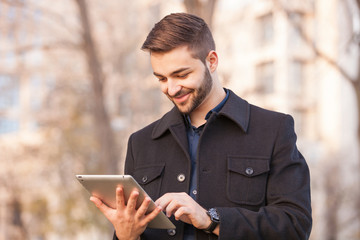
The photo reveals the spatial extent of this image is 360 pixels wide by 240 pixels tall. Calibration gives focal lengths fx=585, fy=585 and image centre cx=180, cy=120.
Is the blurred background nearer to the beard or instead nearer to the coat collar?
the coat collar

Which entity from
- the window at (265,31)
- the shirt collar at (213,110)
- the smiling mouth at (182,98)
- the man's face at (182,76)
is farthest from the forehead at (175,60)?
the window at (265,31)

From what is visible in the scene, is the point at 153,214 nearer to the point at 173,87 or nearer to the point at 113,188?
the point at 113,188

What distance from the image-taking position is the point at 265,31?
2609cm

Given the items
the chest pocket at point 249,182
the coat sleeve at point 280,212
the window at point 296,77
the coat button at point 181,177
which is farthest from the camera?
the window at point 296,77

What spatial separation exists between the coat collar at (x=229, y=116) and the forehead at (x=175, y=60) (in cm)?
27

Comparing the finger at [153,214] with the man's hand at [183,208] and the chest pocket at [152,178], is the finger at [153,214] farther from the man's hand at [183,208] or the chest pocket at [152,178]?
the chest pocket at [152,178]

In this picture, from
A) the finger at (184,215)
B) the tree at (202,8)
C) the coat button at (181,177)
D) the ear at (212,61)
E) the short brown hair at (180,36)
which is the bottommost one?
the finger at (184,215)

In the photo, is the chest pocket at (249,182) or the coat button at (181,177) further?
the coat button at (181,177)

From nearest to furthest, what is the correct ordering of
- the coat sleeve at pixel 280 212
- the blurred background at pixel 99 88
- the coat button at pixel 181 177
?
the coat sleeve at pixel 280 212, the coat button at pixel 181 177, the blurred background at pixel 99 88

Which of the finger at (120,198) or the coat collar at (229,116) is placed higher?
the coat collar at (229,116)

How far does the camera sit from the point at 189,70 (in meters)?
2.55

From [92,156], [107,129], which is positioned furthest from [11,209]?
[107,129]

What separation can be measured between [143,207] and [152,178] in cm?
41

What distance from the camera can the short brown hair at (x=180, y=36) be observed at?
2543mm
